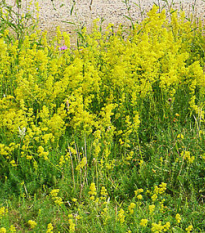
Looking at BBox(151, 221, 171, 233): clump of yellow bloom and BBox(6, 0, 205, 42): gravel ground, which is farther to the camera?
BBox(6, 0, 205, 42): gravel ground

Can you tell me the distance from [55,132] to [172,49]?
1751mm

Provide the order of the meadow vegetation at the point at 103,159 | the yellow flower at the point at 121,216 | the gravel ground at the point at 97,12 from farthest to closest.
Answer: the gravel ground at the point at 97,12 < the meadow vegetation at the point at 103,159 < the yellow flower at the point at 121,216

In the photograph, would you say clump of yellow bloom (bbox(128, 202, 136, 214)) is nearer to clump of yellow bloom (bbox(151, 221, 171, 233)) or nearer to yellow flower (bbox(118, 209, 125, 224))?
yellow flower (bbox(118, 209, 125, 224))

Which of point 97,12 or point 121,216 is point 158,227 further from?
point 97,12

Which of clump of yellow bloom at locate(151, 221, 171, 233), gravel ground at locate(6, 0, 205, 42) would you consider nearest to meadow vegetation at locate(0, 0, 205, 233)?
clump of yellow bloom at locate(151, 221, 171, 233)

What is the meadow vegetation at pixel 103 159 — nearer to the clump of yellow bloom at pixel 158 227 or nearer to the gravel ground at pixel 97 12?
the clump of yellow bloom at pixel 158 227

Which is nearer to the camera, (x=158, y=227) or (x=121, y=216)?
(x=158, y=227)

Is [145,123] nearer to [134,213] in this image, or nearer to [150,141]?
[150,141]

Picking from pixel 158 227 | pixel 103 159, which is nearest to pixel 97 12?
pixel 103 159

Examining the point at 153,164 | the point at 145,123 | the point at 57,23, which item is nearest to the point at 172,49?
the point at 145,123

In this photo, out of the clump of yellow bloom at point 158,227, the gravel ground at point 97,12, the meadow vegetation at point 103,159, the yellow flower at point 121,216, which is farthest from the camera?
the gravel ground at point 97,12

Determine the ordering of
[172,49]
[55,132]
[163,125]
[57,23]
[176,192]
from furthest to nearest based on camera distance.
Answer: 1. [57,23]
2. [172,49]
3. [163,125]
4. [55,132]
5. [176,192]

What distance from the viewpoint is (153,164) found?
2713 mm

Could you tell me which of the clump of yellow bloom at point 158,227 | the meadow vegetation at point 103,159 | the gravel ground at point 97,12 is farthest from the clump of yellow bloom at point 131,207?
the gravel ground at point 97,12
